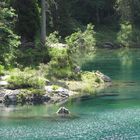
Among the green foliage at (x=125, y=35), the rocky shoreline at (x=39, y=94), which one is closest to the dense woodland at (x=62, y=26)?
the green foliage at (x=125, y=35)

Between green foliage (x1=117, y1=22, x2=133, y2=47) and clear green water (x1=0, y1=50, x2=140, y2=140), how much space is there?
234ft

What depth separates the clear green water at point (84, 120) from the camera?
41375 millimetres

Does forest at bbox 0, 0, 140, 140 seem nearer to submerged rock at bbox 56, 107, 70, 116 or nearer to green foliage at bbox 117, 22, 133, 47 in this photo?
submerged rock at bbox 56, 107, 70, 116

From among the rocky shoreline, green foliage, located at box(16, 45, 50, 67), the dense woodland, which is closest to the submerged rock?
the rocky shoreline

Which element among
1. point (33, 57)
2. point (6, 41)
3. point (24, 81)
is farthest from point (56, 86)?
point (33, 57)

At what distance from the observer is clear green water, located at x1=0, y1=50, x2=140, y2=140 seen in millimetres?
41375

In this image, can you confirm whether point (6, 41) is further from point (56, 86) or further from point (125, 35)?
point (125, 35)

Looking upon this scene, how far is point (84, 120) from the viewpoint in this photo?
47.0 meters

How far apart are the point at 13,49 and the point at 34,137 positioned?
2974 cm

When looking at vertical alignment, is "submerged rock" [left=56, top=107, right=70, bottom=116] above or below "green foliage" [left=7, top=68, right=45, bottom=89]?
below

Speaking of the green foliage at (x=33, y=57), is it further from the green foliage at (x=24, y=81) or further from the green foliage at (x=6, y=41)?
the green foliage at (x=24, y=81)

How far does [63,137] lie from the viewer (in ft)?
134

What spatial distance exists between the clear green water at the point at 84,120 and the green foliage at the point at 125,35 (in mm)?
71389

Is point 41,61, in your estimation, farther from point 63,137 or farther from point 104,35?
point 104,35
